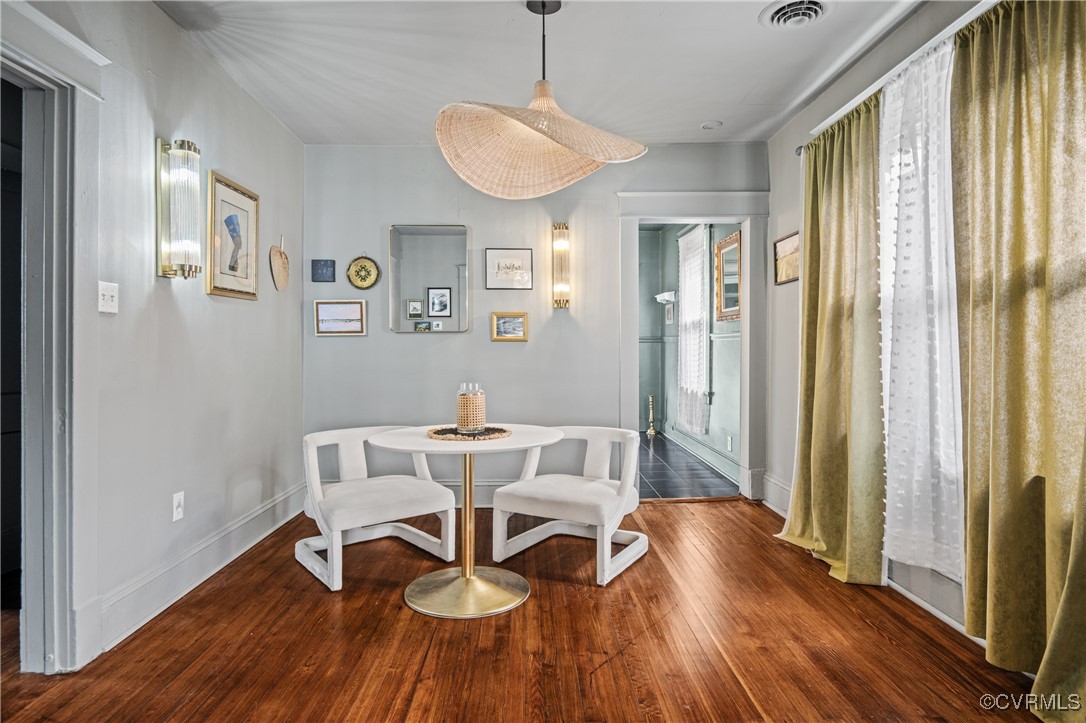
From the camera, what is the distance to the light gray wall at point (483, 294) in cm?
388

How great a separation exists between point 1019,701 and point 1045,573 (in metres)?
0.40

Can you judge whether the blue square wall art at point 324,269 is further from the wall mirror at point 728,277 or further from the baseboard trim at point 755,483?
the baseboard trim at point 755,483

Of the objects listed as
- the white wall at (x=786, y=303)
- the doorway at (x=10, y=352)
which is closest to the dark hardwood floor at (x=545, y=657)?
the doorway at (x=10, y=352)

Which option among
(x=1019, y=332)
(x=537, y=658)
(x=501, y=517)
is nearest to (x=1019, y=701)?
(x=1019, y=332)

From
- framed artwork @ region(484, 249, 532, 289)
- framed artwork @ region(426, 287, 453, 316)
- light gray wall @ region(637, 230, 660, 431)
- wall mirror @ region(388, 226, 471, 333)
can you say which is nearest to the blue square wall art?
wall mirror @ region(388, 226, 471, 333)

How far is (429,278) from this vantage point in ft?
12.8

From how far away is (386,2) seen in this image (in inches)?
89.3

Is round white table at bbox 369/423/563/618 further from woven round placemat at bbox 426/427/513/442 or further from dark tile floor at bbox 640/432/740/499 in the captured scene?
dark tile floor at bbox 640/432/740/499

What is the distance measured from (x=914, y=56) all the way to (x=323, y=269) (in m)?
3.48

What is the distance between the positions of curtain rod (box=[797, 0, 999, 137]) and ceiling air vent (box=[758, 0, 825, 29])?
0.41 m

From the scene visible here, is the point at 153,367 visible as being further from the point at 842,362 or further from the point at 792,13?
the point at 842,362

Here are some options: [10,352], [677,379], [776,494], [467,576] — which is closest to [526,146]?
[467,576]

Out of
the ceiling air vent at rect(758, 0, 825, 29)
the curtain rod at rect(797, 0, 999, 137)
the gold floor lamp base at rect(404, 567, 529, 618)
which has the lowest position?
the gold floor lamp base at rect(404, 567, 529, 618)

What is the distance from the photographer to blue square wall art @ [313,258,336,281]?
3.85 meters
